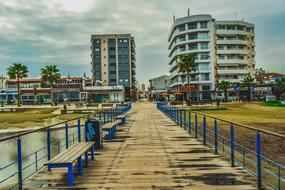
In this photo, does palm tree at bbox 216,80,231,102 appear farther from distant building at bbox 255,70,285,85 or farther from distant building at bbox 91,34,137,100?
distant building at bbox 91,34,137,100

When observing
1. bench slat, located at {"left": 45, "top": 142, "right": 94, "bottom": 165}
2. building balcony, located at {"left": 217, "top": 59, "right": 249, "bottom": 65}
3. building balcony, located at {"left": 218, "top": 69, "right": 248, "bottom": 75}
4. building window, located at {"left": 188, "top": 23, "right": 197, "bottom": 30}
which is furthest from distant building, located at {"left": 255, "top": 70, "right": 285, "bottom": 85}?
bench slat, located at {"left": 45, "top": 142, "right": 94, "bottom": 165}

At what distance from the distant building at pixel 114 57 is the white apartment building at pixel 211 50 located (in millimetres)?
30728

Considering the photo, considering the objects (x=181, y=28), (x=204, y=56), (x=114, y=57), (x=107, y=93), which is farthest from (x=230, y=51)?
(x=114, y=57)

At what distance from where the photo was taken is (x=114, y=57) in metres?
118

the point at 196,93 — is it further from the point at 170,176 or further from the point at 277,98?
the point at 170,176

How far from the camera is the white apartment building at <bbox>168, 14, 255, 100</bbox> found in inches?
3295

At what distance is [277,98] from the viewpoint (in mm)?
88000

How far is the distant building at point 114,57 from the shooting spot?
11694 cm

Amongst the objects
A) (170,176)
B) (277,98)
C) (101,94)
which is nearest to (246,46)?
(277,98)

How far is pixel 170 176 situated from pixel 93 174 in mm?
1836

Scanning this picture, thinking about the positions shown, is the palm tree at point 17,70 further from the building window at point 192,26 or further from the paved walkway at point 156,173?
the paved walkway at point 156,173

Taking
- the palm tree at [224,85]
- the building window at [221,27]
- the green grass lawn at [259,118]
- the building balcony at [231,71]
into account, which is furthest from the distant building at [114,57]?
the green grass lawn at [259,118]

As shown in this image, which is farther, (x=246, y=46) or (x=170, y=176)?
(x=246, y=46)

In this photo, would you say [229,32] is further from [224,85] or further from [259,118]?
[259,118]
